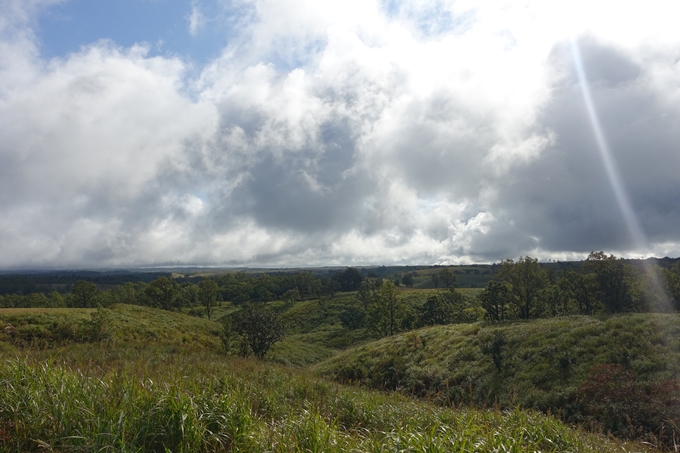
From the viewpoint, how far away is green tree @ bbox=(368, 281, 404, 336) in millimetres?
51375

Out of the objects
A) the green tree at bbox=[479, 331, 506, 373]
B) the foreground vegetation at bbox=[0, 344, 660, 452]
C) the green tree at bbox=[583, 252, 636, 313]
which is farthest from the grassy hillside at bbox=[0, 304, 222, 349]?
the green tree at bbox=[583, 252, 636, 313]

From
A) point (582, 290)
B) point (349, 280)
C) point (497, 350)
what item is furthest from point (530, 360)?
point (349, 280)

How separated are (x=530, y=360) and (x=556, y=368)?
191 cm

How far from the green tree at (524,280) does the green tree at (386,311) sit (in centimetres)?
1780

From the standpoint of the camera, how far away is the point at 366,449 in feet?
14.2

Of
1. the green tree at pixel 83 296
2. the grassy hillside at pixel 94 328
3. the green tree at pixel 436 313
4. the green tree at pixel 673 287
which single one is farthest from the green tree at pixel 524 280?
the green tree at pixel 83 296

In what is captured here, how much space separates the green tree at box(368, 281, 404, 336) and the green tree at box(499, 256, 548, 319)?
58.4 feet

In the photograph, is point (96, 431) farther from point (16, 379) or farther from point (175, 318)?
point (175, 318)

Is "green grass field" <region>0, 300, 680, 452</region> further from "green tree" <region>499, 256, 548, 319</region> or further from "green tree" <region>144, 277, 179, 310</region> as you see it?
"green tree" <region>144, 277, 179, 310</region>

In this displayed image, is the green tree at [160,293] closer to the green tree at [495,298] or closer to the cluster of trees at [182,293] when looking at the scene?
the cluster of trees at [182,293]

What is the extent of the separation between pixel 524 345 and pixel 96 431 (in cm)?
2238

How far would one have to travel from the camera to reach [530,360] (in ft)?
60.7

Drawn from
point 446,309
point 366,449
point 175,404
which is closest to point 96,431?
point 175,404

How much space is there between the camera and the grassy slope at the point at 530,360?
1496cm
